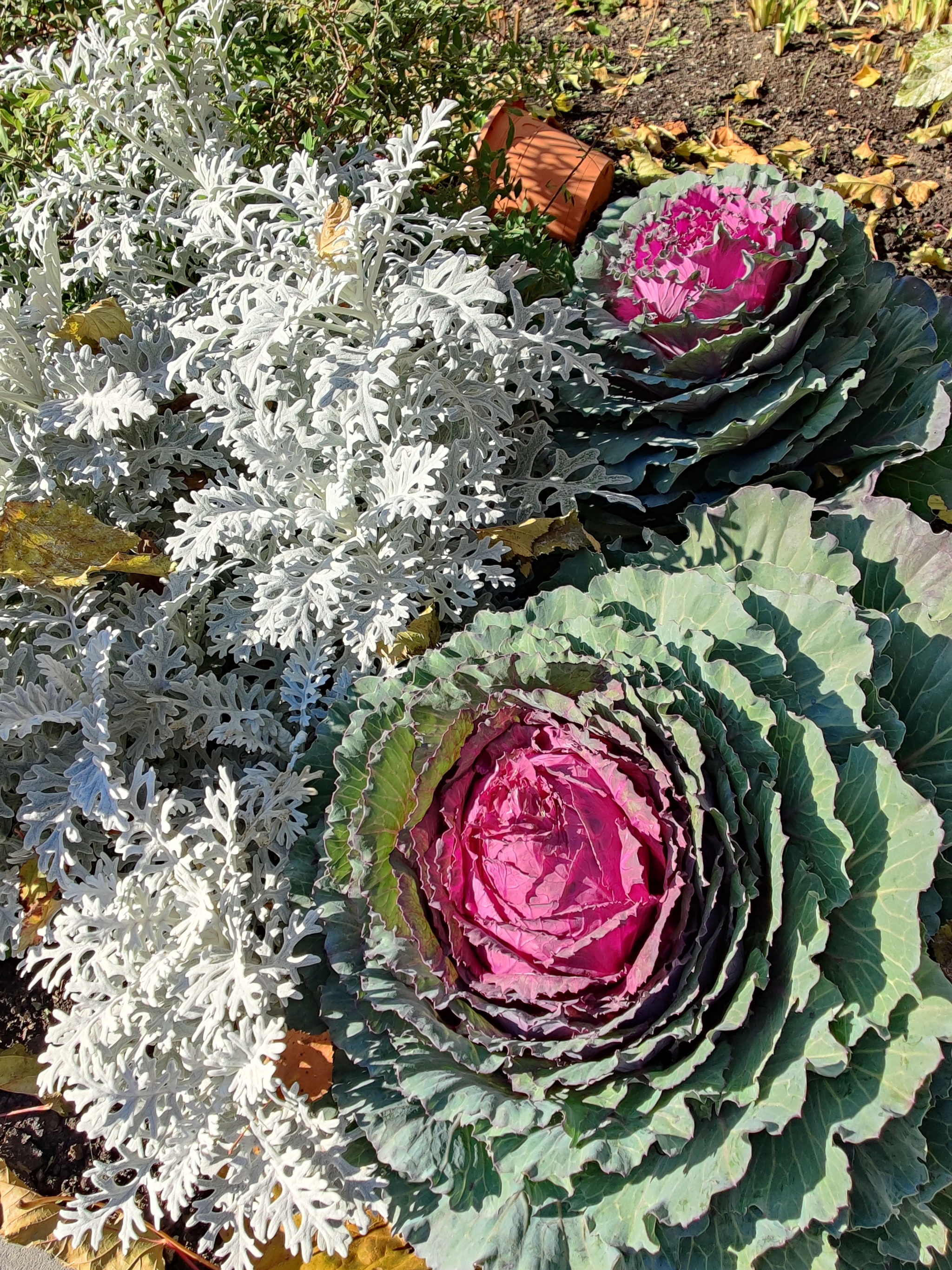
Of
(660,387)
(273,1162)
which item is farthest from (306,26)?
(273,1162)

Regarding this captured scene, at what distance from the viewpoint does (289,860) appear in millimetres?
1489

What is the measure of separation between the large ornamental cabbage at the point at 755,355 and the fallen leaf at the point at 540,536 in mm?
167

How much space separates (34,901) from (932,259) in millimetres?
2742

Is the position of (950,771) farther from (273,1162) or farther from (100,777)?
(100,777)

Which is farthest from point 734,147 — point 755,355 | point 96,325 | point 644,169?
point 96,325

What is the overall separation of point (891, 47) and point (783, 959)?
3182 mm

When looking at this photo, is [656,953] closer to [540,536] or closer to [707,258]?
[540,536]

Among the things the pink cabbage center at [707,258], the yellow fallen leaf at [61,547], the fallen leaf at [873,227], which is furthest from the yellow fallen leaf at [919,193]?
the yellow fallen leaf at [61,547]

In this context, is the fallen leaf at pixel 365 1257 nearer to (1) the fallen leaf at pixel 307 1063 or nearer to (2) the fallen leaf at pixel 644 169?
(1) the fallen leaf at pixel 307 1063

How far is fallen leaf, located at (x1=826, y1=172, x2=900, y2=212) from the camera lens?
265cm

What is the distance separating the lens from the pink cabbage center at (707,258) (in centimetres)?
177

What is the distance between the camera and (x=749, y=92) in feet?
9.84

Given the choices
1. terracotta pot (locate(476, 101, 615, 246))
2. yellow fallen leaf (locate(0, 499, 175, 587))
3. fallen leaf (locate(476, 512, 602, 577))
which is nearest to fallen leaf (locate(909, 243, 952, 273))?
terracotta pot (locate(476, 101, 615, 246))

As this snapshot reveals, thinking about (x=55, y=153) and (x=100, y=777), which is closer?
(x=100, y=777)
